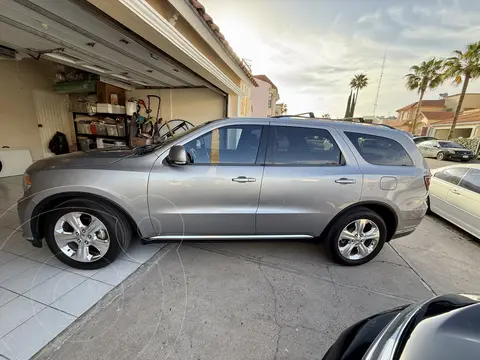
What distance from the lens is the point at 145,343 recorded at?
176 centimetres

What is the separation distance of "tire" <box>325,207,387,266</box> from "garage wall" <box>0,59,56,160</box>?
7929mm

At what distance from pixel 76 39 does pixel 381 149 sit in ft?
14.7

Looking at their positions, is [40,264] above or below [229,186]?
below

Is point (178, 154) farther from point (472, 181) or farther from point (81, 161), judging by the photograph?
point (472, 181)

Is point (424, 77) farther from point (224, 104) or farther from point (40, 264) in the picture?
point (40, 264)

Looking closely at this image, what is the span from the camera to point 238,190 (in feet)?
8.16

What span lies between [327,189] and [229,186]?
112 cm

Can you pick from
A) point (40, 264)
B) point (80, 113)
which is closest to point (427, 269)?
point (40, 264)

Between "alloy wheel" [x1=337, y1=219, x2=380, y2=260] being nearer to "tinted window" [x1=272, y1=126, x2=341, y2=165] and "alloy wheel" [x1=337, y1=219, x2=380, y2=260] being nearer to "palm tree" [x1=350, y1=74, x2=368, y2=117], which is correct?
"tinted window" [x1=272, y1=126, x2=341, y2=165]

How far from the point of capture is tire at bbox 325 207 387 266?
269 centimetres

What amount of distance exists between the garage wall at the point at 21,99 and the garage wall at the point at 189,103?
8.18 ft

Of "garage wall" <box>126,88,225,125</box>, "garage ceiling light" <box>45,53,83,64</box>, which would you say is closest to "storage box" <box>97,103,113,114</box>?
"garage wall" <box>126,88,225,125</box>

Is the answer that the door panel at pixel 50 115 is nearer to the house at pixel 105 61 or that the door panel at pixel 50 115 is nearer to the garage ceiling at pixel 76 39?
the house at pixel 105 61

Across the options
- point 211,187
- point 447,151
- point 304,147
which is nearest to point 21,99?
point 211,187
